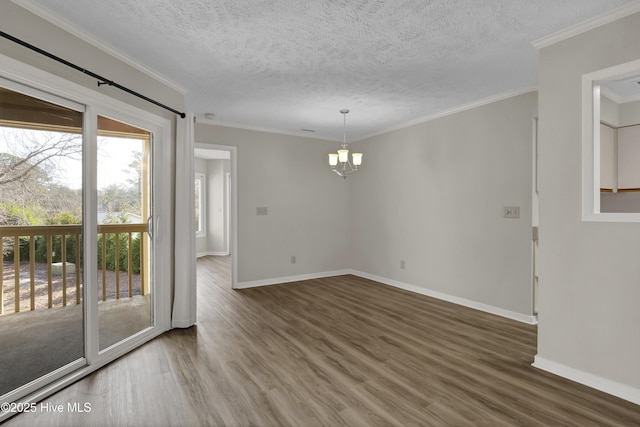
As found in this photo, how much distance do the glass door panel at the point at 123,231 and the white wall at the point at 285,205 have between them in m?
1.88

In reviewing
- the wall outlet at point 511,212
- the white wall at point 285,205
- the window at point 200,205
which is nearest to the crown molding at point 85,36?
the white wall at point 285,205

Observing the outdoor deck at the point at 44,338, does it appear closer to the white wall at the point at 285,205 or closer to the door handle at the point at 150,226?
the door handle at the point at 150,226

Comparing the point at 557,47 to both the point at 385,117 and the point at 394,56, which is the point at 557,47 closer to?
the point at 394,56

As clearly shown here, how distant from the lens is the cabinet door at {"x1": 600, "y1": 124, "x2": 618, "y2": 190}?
3.37 metres

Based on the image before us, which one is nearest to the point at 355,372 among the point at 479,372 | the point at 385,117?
the point at 479,372

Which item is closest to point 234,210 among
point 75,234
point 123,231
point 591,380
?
point 123,231

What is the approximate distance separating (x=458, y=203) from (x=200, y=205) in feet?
21.8

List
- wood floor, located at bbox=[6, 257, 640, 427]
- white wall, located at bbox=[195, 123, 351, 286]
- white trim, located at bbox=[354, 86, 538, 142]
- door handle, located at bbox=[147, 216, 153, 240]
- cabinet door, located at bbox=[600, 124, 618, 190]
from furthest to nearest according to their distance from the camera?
white wall, located at bbox=[195, 123, 351, 286] → white trim, located at bbox=[354, 86, 538, 142] → cabinet door, located at bbox=[600, 124, 618, 190] → door handle, located at bbox=[147, 216, 153, 240] → wood floor, located at bbox=[6, 257, 640, 427]

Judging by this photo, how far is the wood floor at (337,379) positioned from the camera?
1959 mm

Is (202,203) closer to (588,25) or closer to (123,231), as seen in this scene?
(123,231)

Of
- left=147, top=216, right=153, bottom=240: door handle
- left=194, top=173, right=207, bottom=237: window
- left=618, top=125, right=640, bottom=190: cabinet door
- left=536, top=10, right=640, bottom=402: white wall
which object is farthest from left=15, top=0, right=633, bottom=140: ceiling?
left=194, top=173, right=207, bottom=237: window

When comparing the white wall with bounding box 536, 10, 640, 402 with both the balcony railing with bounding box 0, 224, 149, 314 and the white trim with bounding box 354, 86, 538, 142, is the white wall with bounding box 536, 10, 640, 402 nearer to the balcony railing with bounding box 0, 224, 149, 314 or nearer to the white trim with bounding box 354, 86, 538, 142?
the white trim with bounding box 354, 86, 538, 142

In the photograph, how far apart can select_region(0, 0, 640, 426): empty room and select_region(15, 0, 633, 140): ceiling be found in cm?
2

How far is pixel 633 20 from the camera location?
6.96 ft
